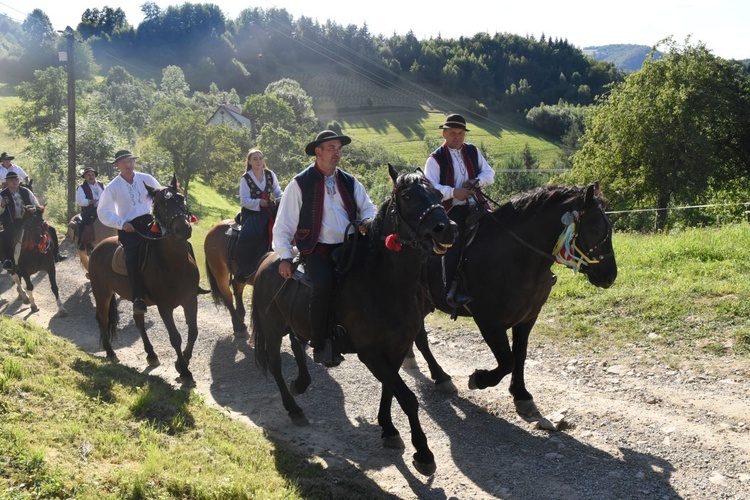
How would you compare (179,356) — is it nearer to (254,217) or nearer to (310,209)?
(254,217)

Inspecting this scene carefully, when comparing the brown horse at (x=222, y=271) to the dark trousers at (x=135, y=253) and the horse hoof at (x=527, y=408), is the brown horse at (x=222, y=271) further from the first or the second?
the horse hoof at (x=527, y=408)

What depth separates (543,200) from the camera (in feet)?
23.4

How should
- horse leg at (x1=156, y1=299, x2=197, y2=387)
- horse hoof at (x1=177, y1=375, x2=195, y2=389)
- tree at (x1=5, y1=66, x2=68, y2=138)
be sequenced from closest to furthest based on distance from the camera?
1. horse hoof at (x1=177, y1=375, x2=195, y2=389)
2. horse leg at (x1=156, y1=299, x2=197, y2=387)
3. tree at (x1=5, y1=66, x2=68, y2=138)

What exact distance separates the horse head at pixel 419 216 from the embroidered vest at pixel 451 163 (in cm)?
267

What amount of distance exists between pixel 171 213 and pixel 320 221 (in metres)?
3.42

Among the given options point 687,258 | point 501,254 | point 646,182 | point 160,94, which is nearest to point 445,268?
point 501,254

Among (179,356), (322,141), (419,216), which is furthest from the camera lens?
(179,356)

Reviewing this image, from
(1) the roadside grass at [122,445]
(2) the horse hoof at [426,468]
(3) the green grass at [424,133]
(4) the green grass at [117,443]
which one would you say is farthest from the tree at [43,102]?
(2) the horse hoof at [426,468]

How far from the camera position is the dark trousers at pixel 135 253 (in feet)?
31.1

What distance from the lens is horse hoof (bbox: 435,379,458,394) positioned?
820 cm

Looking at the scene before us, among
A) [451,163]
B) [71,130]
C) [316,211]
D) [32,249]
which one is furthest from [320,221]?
[71,130]

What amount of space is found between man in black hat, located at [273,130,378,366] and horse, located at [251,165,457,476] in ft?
0.54

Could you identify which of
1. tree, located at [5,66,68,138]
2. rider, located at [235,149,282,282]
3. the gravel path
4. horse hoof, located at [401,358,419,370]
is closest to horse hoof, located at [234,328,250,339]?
the gravel path

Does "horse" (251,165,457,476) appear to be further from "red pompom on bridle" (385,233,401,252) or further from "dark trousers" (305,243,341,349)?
"dark trousers" (305,243,341,349)
